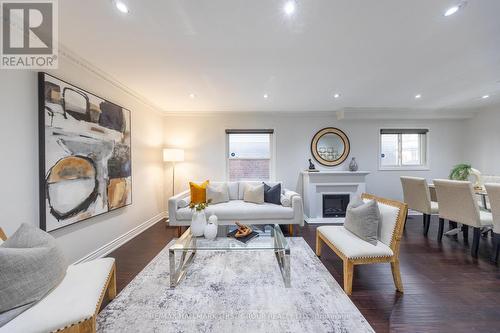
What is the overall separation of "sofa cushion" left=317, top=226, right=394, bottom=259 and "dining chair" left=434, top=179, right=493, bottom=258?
63.8 inches

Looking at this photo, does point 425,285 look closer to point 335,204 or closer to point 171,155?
point 335,204

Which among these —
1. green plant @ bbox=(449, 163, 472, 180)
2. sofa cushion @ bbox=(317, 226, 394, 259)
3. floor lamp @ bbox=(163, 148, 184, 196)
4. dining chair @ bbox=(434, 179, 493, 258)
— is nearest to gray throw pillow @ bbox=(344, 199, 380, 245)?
sofa cushion @ bbox=(317, 226, 394, 259)

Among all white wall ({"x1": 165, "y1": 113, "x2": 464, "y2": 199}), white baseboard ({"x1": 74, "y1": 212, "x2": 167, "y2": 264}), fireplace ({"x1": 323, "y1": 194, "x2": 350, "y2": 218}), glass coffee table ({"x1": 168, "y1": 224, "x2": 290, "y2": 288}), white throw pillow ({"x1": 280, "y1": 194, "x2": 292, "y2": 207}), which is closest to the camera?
glass coffee table ({"x1": 168, "y1": 224, "x2": 290, "y2": 288})

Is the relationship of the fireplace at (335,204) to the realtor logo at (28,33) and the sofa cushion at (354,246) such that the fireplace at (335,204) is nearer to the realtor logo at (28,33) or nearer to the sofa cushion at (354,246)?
the sofa cushion at (354,246)

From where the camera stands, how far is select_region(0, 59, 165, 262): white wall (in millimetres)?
1624

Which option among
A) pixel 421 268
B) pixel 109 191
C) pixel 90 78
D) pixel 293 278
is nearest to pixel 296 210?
pixel 293 278

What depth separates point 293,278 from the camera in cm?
208

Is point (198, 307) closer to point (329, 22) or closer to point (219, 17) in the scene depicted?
point (219, 17)

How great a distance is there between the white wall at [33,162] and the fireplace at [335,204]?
11.7ft

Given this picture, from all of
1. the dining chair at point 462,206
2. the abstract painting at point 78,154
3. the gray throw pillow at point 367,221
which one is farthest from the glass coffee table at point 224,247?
the dining chair at point 462,206

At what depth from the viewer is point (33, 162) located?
181cm

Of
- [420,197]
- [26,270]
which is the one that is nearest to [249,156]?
[420,197]

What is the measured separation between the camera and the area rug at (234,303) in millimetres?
1484

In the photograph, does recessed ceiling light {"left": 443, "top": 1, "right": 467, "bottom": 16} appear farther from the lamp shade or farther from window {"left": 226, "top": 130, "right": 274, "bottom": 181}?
the lamp shade
